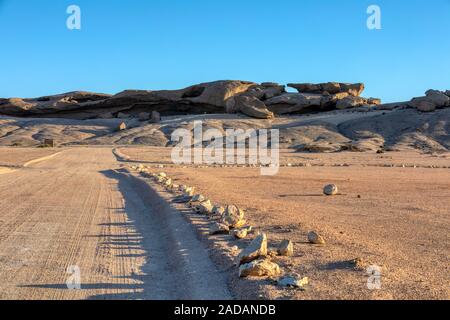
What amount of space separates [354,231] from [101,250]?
3.64 m

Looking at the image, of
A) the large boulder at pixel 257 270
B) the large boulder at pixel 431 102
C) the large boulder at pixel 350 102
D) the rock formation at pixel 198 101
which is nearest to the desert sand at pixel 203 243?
the large boulder at pixel 257 270

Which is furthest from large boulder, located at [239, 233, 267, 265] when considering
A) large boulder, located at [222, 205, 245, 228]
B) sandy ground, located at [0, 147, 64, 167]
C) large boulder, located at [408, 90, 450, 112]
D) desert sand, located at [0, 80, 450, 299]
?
large boulder, located at [408, 90, 450, 112]

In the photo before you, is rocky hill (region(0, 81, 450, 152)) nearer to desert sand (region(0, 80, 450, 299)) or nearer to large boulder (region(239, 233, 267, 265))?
desert sand (region(0, 80, 450, 299))

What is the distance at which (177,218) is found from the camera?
29.9 feet

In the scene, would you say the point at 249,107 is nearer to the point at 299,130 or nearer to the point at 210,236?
the point at 299,130

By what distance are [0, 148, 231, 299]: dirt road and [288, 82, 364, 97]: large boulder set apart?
60.5m

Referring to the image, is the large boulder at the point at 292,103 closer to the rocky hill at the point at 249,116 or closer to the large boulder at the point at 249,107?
the rocky hill at the point at 249,116

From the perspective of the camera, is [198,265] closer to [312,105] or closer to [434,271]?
[434,271]

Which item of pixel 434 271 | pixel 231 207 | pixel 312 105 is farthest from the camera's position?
pixel 312 105

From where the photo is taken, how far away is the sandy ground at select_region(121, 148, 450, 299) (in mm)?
5062

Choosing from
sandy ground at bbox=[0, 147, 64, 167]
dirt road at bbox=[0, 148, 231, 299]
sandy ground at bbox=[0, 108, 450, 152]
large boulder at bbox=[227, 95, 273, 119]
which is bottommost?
sandy ground at bbox=[0, 147, 64, 167]
